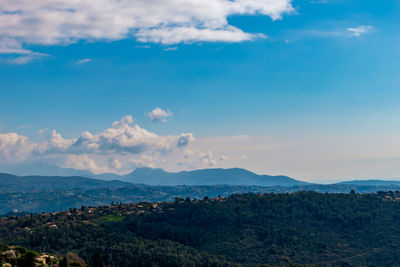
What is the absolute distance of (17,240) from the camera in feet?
360

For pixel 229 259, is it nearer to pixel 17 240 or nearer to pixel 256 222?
pixel 256 222

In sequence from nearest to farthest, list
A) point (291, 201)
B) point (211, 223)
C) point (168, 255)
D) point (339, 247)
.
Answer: point (168, 255) < point (339, 247) < point (211, 223) < point (291, 201)

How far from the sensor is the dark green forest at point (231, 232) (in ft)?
347

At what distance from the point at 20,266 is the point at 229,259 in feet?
218

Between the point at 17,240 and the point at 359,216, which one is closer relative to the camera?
the point at 17,240

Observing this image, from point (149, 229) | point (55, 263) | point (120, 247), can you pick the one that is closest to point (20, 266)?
point (55, 263)

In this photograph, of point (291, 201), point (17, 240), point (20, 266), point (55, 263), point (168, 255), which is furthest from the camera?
point (291, 201)

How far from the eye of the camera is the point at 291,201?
166m

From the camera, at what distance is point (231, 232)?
135375 millimetres

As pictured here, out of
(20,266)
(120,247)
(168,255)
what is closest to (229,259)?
(168,255)

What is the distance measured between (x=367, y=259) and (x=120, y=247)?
71.1 m

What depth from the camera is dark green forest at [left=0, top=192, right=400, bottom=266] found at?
347 ft

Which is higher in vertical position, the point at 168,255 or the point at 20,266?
the point at 20,266

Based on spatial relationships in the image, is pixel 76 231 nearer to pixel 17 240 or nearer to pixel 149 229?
pixel 17 240
